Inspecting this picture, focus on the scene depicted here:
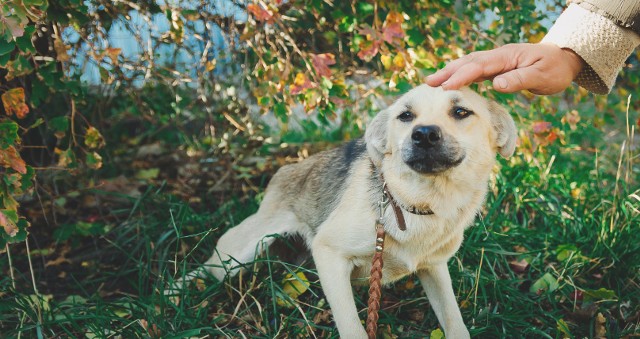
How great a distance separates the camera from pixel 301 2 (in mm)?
3365

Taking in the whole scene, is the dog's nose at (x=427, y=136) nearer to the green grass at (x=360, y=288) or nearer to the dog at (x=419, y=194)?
the dog at (x=419, y=194)

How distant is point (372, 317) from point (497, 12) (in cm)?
220

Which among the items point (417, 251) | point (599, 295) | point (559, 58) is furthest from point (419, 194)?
point (599, 295)

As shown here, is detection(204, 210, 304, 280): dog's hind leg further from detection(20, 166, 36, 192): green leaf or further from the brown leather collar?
detection(20, 166, 36, 192): green leaf

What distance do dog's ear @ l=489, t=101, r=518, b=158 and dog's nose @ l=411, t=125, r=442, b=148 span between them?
18.7 inches

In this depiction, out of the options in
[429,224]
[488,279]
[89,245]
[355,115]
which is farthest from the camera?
[355,115]

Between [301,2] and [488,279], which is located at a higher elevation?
[301,2]

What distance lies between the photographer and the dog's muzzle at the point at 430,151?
7.44 ft

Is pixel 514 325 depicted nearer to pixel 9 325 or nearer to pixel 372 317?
pixel 372 317

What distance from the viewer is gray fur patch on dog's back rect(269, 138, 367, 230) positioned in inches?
116

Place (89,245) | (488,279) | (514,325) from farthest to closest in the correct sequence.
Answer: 1. (89,245)
2. (488,279)
3. (514,325)

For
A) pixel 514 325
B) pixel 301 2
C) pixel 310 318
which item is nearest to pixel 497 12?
pixel 301 2

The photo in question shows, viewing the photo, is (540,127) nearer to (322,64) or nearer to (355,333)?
(322,64)

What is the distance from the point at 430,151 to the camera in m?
2.29
